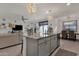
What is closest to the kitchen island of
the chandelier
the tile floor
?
the tile floor

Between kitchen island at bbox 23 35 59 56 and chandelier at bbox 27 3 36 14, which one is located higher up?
chandelier at bbox 27 3 36 14

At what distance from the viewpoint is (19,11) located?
1.69 metres

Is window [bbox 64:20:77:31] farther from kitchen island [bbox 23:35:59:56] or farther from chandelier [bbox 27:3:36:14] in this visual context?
chandelier [bbox 27:3:36:14]

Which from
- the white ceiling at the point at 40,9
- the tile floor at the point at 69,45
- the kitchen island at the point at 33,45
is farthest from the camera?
the tile floor at the point at 69,45

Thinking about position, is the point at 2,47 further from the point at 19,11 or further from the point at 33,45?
the point at 19,11

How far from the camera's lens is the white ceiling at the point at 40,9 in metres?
1.60

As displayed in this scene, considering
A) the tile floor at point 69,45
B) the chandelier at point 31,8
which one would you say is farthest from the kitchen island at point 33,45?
the chandelier at point 31,8

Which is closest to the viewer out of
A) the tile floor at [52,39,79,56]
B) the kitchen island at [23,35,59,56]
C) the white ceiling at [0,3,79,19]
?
the white ceiling at [0,3,79,19]

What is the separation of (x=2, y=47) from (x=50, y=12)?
3.79 feet

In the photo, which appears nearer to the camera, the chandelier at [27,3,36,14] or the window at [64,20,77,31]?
the chandelier at [27,3,36,14]

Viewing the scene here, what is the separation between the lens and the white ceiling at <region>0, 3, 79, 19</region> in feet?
5.26

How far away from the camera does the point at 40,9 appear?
67.3 inches

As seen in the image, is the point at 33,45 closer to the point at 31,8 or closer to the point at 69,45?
the point at 31,8

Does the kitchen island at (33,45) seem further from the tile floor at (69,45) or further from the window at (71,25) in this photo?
the window at (71,25)
